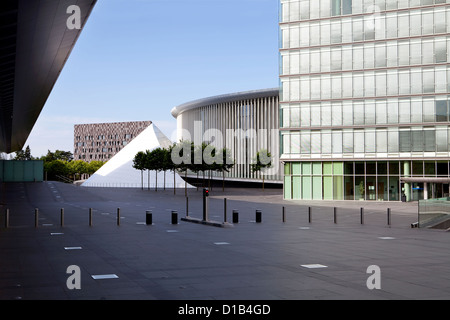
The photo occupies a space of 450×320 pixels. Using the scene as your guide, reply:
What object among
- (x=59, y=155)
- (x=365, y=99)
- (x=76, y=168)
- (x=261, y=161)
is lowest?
(x=261, y=161)

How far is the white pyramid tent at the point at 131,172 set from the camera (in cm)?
8806

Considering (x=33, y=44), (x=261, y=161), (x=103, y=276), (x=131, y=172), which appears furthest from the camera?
(x=131, y=172)

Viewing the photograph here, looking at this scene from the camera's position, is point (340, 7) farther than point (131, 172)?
No

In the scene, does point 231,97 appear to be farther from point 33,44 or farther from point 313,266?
point 313,266

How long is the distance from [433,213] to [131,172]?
76.6 meters

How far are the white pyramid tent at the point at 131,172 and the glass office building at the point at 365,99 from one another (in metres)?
36.3

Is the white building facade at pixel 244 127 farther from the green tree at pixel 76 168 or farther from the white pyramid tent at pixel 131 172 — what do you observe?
the green tree at pixel 76 168

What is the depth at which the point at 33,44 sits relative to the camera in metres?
17.8

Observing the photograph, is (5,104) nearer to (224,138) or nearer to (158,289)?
(158,289)

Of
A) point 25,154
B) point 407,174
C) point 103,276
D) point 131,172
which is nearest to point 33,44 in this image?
point 103,276

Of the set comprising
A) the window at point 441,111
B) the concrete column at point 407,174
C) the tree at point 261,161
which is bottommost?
the concrete column at point 407,174

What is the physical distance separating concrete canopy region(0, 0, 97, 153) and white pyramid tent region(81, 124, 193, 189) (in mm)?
55595

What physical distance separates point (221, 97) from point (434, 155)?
62.5 m

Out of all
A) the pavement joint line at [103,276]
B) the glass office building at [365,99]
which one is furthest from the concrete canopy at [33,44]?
the glass office building at [365,99]
